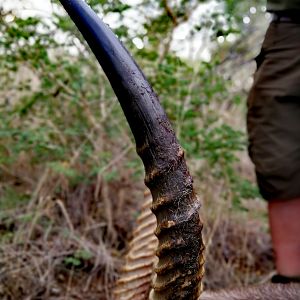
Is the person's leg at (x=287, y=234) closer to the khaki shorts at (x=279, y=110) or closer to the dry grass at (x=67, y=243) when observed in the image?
the khaki shorts at (x=279, y=110)

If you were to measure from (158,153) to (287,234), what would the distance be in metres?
1.23

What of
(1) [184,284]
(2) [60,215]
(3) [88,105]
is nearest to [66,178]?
(2) [60,215]

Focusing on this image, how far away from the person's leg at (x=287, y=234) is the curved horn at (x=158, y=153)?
1.12 metres

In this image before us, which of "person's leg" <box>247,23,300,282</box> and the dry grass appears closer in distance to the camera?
"person's leg" <box>247,23,300,282</box>

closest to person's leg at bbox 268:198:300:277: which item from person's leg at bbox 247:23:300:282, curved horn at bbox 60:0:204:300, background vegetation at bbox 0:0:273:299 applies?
person's leg at bbox 247:23:300:282

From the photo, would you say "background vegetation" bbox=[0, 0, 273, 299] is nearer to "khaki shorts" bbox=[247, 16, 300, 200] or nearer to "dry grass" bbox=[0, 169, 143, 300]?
"dry grass" bbox=[0, 169, 143, 300]

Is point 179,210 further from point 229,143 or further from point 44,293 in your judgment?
point 229,143

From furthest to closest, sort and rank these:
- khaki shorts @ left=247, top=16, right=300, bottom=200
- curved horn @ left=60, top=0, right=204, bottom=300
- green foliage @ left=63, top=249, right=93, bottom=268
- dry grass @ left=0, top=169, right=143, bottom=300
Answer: green foliage @ left=63, top=249, right=93, bottom=268 < dry grass @ left=0, top=169, right=143, bottom=300 < khaki shorts @ left=247, top=16, right=300, bottom=200 < curved horn @ left=60, top=0, right=204, bottom=300

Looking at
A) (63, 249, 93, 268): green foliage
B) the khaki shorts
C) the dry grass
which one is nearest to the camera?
the khaki shorts

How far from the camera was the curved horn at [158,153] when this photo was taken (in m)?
1.10

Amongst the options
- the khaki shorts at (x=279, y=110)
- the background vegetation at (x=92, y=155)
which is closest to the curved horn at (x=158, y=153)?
the khaki shorts at (x=279, y=110)

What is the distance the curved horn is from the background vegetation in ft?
4.83

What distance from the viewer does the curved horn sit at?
1.10 meters

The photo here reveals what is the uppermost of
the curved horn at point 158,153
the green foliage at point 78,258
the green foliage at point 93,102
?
the green foliage at point 93,102
